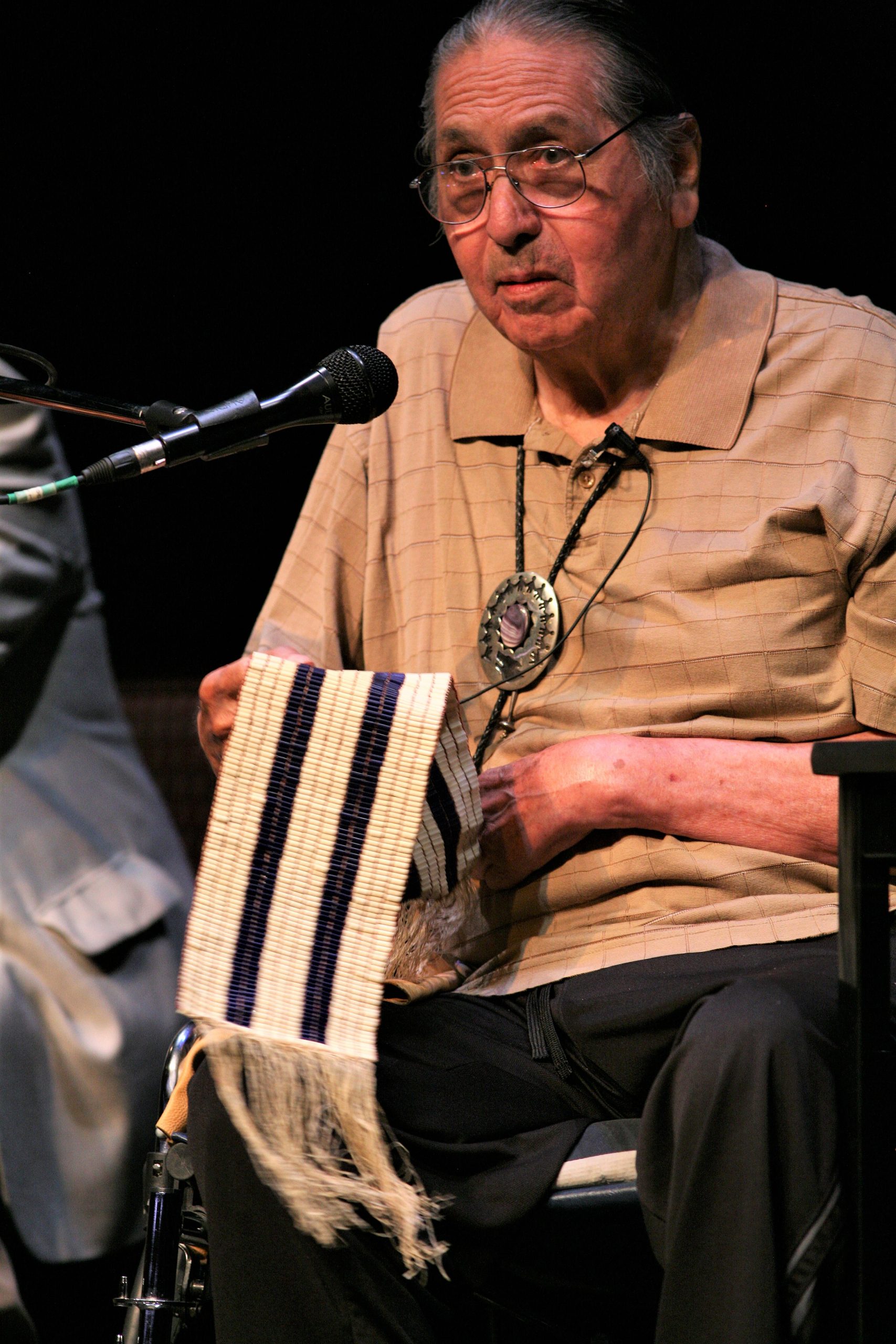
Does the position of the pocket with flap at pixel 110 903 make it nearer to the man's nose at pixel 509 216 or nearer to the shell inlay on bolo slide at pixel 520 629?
the shell inlay on bolo slide at pixel 520 629

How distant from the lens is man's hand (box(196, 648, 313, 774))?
4.84 ft

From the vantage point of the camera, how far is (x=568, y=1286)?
4.33ft

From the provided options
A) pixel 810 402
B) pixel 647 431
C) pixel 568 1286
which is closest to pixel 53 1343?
pixel 568 1286

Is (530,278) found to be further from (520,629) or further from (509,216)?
(520,629)

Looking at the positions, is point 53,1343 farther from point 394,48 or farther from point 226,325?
point 394,48

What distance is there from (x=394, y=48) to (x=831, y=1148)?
1.86 meters

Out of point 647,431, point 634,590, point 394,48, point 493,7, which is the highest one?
point 394,48

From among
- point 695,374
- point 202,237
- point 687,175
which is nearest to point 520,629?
point 695,374

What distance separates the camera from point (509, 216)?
1619mm

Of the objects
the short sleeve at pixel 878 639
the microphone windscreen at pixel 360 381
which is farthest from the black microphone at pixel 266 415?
the short sleeve at pixel 878 639

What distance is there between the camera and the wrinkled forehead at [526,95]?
5.33 feet

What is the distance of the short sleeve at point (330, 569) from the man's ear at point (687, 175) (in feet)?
1.62

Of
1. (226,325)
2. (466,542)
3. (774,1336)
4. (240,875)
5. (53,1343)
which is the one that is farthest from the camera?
(226,325)

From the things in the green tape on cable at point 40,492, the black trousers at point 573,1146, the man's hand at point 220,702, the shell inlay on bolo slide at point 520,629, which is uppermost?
the green tape on cable at point 40,492
